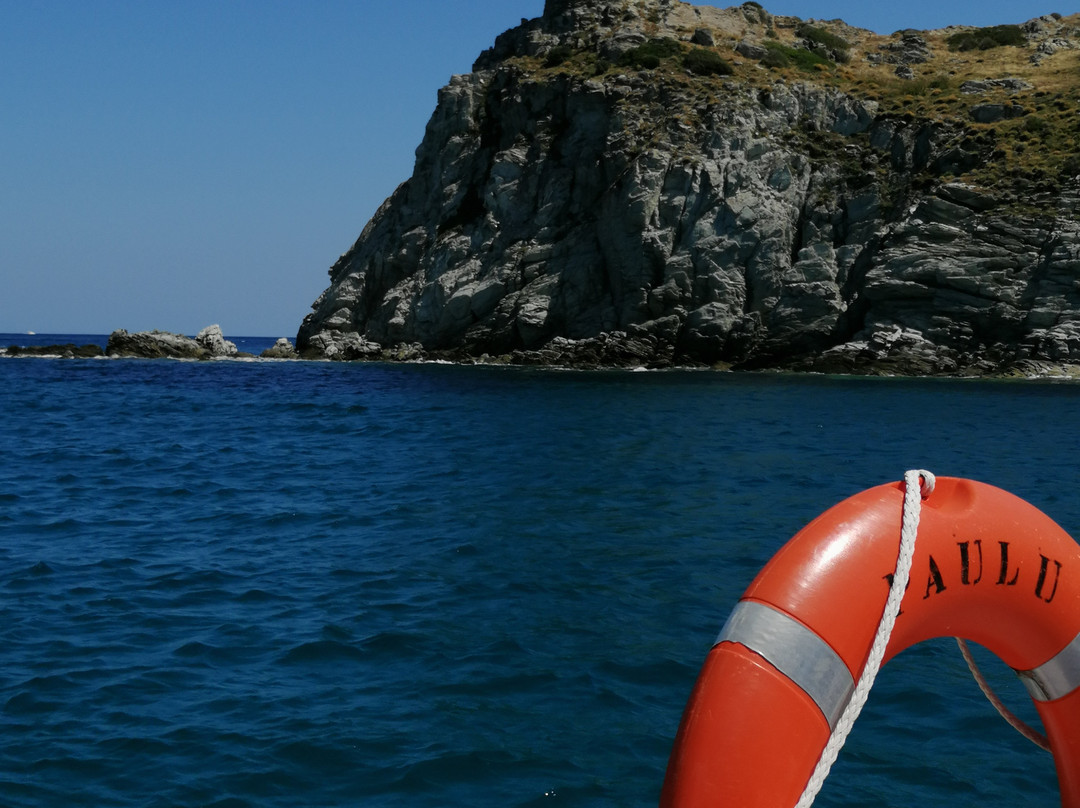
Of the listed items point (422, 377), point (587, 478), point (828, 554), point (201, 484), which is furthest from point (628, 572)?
point (422, 377)

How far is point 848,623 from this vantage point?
10.1ft

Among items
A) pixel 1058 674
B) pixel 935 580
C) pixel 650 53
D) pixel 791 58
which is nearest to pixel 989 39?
pixel 791 58

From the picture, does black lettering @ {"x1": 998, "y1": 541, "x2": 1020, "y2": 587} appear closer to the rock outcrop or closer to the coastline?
the coastline

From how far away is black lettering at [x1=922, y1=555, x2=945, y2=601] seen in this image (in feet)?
10.7

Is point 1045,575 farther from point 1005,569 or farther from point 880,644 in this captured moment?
point 880,644

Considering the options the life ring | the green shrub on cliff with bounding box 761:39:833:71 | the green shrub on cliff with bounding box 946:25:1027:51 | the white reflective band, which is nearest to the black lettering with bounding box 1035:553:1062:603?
the life ring

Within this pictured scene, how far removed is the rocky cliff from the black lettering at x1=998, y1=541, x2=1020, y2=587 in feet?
139

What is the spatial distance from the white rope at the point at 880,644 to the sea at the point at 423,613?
10.2 feet

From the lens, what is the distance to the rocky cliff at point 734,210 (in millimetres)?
43031

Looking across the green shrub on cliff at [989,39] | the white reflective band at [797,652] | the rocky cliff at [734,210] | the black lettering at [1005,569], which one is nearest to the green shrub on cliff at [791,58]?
the rocky cliff at [734,210]

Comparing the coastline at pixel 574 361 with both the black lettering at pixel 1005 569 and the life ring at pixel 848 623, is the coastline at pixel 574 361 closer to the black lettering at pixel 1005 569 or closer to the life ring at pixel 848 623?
the life ring at pixel 848 623

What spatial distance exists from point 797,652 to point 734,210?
151 ft

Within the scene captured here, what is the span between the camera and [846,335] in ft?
148

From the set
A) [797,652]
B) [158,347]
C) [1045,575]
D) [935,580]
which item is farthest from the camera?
[158,347]
